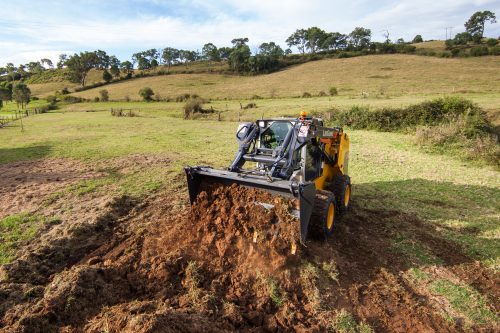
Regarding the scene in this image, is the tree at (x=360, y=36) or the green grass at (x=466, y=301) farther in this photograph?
the tree at (x=360, y=36)

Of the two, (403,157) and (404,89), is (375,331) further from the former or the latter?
(404,89)

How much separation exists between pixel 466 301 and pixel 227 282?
3480 mm

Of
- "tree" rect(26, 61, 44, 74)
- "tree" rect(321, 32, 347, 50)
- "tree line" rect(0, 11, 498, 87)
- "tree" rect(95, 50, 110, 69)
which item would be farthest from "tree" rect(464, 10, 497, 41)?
"tree" rect(26, 61, 44, 74)

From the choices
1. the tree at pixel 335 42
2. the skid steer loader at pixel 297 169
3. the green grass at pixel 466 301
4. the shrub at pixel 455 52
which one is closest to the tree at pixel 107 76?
the tree at pixel 335 42

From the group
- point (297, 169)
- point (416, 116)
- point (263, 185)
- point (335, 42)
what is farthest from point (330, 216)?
point (335, 42)

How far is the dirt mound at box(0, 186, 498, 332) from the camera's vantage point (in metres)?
4.06

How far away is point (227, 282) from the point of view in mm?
4988

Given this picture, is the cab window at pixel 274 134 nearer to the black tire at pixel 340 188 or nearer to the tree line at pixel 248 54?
the black tire at pixel 340 188

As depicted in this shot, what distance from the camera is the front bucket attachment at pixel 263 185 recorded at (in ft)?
16.9

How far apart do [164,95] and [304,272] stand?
5598 centimetres

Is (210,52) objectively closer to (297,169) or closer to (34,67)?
(34,67)

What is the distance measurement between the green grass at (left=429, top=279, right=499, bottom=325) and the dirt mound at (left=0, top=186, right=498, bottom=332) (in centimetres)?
33

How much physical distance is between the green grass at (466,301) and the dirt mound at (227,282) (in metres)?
0.33

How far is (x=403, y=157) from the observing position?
1448 centimetres
